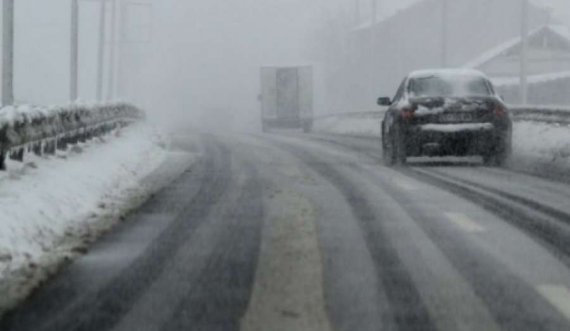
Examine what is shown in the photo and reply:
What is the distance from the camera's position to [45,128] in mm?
16547

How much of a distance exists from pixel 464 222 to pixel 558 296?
381 centimetres

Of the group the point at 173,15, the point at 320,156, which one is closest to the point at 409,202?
the point at 320,156

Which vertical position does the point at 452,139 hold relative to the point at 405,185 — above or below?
above

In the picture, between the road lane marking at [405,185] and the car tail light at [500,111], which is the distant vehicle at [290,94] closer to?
the car tail light at [500,111]

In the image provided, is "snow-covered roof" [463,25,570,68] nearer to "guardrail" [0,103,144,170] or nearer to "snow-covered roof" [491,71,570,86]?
"snow-covered roof" [491,71,570,86]

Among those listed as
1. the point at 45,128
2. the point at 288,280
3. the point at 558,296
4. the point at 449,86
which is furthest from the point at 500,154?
the point at 558,296

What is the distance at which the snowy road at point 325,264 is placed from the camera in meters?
6.49

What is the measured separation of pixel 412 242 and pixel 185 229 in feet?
7.09

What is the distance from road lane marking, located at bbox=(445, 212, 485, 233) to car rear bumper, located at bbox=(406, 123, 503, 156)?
25.7 ft

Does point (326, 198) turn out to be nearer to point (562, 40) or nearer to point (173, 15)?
point (562, 40)

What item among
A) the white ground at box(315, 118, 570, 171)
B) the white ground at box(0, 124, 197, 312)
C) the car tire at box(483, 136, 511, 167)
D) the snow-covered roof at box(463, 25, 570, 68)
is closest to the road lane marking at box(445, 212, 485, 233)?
the white ground at box(0, 124, 197, 312)

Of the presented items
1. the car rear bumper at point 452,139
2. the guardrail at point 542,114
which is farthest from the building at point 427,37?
the car rear bumper at point 452,139

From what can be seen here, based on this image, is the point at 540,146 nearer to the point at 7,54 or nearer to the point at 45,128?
the point at 45,128

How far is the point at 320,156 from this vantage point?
2366 centimetres
